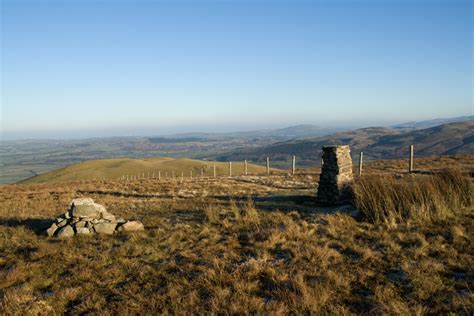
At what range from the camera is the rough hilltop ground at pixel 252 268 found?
4648 millimetres

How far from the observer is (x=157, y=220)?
10.4m

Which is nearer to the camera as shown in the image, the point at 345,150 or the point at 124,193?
the point at 345,150

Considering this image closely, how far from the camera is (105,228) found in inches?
360

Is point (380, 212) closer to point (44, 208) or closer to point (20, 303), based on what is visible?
point (20, 303)

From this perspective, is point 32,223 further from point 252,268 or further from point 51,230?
point 252,268

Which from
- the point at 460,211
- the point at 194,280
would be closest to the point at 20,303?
the point at 194,280

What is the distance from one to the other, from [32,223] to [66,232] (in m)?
3.00

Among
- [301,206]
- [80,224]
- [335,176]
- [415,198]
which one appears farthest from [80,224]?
[415,198]

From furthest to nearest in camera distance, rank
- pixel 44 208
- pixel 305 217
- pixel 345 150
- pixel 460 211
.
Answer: pixel 44 208
pixel 345 150
pixel 305 217
pixel 460 211

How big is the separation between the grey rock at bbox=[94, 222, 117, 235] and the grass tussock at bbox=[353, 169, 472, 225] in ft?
24.6

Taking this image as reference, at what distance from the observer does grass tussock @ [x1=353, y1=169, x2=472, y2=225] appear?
8375 millimetres

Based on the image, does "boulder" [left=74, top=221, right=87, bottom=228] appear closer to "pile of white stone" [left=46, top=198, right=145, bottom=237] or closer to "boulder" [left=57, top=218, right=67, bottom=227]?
"pile of white stone" [left=46, top=198, right=145, bottom=237]

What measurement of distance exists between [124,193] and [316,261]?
656 inches

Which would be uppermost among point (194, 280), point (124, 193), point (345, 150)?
point (345, 150)
